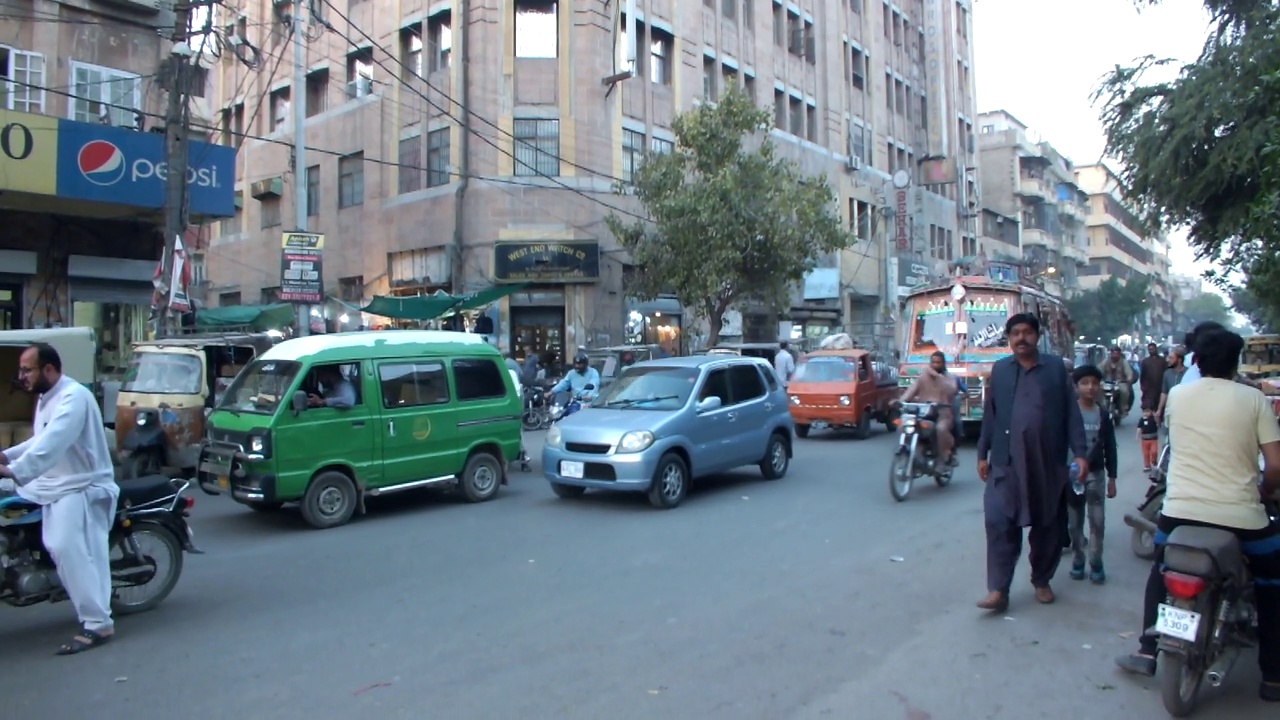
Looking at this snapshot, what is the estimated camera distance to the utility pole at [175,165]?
1435cm

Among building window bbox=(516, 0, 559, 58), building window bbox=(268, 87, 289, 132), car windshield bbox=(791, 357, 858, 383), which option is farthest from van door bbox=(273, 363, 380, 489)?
building window bbox=(268, 87, 289, 132)

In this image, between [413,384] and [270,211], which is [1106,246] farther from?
[413,384]

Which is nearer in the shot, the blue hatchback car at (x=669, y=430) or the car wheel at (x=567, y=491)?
the blue hatchback car at (x=669, y=430)

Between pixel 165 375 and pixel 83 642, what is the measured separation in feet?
25.2

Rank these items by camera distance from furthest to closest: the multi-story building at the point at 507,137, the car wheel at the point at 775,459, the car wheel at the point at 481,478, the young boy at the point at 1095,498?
the multi-story building at the point at 507,137 → the car wheel at the point at 775,459 → the car wheel at the point at 481,478 → the young boy at the point at 1095,498

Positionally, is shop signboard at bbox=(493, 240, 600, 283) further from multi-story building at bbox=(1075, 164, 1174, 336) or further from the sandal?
multi-story building at bbox=(1075, 164, 1174, 336)

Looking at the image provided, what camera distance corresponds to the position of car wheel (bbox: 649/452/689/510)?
33.6 ft

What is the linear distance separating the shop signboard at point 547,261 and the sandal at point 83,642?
2152 cm

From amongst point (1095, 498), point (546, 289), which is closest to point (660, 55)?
point (546, 289)

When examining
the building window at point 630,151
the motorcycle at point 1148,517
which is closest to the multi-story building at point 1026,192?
the building window at point 630,151

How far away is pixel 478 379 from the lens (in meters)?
11.3

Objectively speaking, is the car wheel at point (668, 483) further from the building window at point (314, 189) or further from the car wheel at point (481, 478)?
the building window at point (314, 189)

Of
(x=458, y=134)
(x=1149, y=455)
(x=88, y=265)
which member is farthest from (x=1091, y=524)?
(x=458, y=134)

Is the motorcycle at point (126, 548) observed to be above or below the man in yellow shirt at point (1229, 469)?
below
